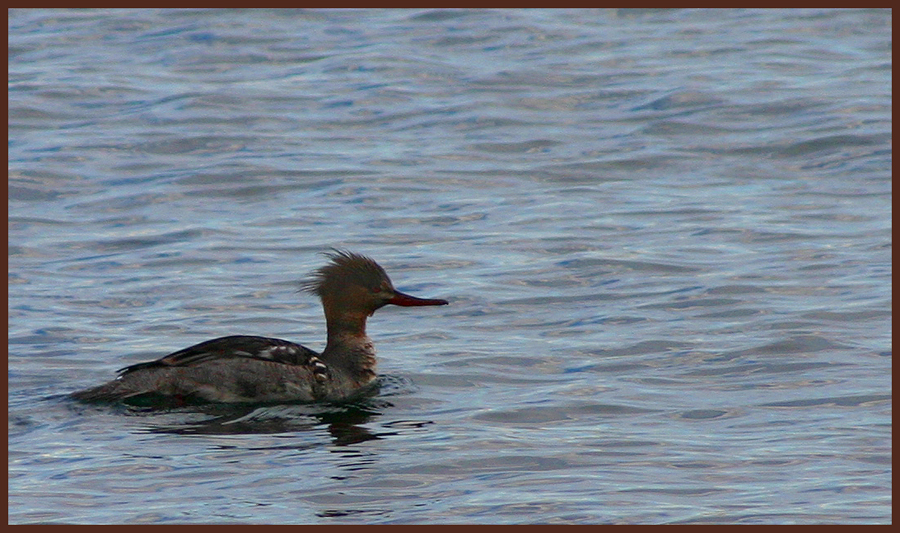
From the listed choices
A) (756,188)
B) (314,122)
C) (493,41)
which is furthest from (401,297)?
(493,41)

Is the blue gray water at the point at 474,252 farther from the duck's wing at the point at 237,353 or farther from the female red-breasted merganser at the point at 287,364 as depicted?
the duck's wing at the point at 237,353

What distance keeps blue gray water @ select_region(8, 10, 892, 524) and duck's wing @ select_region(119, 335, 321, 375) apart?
1.09 feet

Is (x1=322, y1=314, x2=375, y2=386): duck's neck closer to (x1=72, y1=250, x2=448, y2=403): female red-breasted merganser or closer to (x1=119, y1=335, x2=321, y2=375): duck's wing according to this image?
(x1=72, y1=250, x2=448, y2=403): female red-breasted merganser

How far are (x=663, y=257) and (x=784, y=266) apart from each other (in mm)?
963

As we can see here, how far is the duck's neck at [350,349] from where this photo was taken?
30.6 feet

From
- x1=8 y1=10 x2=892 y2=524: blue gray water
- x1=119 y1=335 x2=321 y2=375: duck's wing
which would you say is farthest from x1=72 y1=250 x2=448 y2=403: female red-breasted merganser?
x1=8 y1=10 x2=892 y2=524: blue gray water

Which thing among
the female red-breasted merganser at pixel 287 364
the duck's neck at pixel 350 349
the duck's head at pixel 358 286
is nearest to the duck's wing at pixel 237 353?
the female red-breasted merganser at pixel 287 364

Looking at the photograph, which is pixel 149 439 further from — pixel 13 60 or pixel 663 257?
pixel 13 60

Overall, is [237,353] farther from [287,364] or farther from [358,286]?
[358,286]

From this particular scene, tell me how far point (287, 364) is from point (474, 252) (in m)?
3.64

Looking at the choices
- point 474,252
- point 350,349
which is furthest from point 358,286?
point 474,252

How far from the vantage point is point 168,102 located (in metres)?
17.8

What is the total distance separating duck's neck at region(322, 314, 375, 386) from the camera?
9.33m

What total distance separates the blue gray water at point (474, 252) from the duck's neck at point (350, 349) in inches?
9.1
